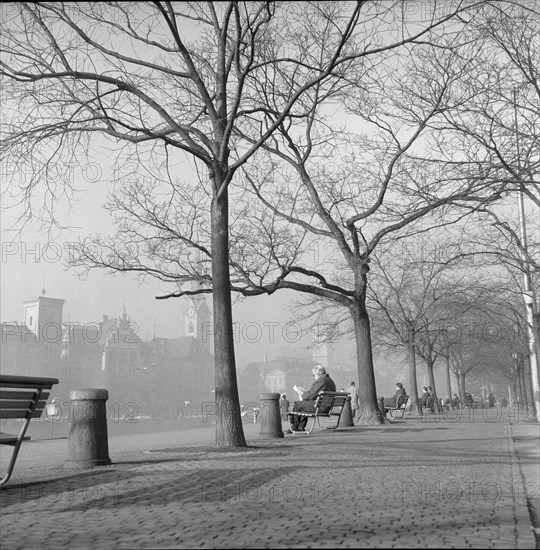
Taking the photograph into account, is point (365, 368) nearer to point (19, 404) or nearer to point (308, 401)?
point (308, 401)

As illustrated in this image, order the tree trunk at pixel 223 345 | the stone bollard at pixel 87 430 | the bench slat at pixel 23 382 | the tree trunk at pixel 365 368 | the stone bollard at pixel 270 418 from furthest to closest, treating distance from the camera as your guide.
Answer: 1. the tree trunk at pixel 365 368
2. the stone bollard at pixel 270 418
3. the tree trunk at pixel 223 345
4. the stone bollard at pixel 87 430
5. the bench slat at pixel 23 382

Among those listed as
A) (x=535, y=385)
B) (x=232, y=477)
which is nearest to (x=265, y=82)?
(x=232, y=477)

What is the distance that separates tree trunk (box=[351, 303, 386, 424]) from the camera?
21.7 m

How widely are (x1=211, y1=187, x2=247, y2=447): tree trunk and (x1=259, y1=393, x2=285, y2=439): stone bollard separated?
3666 millimetres

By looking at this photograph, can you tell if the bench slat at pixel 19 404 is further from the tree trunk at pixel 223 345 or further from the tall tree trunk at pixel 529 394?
the tall tree trunk at pixel 529 394

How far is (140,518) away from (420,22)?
33.3ft

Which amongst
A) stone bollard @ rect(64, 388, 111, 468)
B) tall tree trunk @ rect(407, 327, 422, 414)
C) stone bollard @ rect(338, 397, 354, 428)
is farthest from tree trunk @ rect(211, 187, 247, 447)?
tall tree trunk @ rect(407, 327, 422, 414)

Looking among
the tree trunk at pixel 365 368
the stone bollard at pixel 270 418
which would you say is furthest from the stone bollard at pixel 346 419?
the stone bollard at pixel 270 418

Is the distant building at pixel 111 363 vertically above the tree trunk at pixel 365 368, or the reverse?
the distant building at pixel 111 363

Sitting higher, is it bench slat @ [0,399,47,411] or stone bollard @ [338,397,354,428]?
bench slat @ [0,399,47,411]

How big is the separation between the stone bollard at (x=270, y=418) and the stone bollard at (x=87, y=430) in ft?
21.9

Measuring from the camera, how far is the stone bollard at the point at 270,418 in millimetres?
16078

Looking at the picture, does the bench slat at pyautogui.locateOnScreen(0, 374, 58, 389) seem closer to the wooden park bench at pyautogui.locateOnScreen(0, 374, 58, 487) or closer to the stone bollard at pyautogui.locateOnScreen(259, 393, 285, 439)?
the wooden park bench at pyautogui.locateOnScreen(0, 374, 58, 487)

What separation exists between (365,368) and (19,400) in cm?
1530
